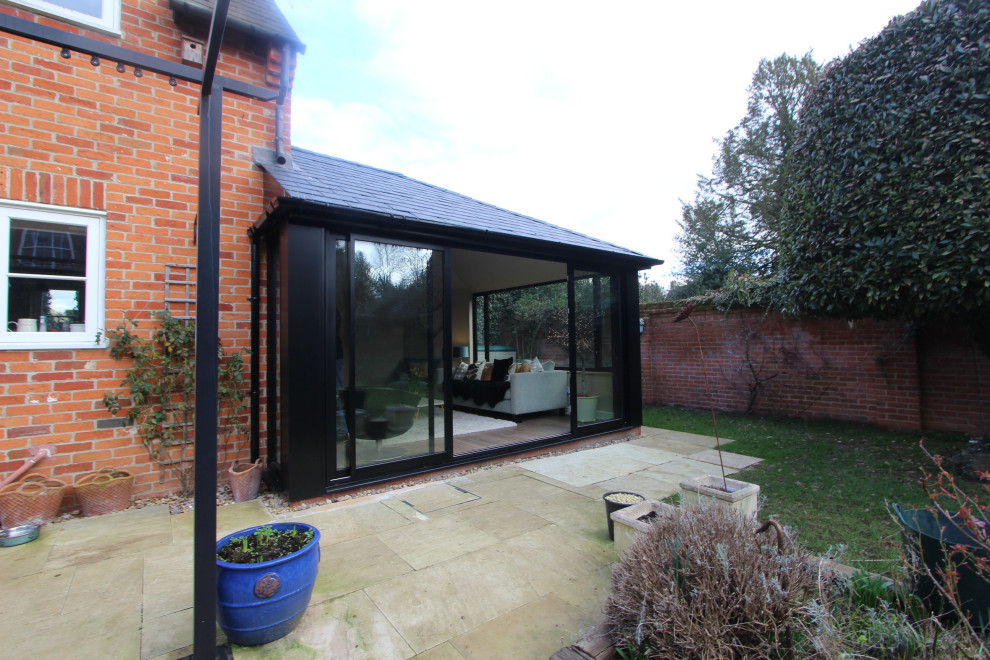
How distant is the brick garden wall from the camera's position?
5.65m

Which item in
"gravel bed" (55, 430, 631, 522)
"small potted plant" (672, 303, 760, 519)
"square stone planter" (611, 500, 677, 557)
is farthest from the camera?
"gravel bed" (55, 430, 631, 522)

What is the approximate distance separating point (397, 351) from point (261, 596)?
2.42m

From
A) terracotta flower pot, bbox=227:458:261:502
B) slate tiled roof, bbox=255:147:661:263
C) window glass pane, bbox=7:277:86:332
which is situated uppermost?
slate tiled roof, bbox=255:147:661:263

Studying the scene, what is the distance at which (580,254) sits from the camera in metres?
5.54

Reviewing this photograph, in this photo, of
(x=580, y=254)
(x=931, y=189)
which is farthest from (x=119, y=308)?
(x=931, y=189)

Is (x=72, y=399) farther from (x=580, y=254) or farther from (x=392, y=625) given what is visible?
(x=580, y=254)

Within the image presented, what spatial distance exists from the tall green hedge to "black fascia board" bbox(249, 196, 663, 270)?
2.27 metres

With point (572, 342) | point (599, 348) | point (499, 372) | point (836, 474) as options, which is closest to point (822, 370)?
point (836, 474)

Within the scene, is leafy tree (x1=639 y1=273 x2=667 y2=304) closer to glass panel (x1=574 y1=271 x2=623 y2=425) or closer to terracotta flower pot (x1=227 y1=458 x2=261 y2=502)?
glass panel (x1=574 y1=271 x2=623 y2=425)

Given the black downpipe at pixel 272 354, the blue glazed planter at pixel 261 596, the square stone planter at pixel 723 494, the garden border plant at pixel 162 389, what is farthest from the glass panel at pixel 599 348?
the blue glazed planter at pixel 261 596

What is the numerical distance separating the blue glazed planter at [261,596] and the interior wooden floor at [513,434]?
273cm

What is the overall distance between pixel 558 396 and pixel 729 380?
9.87ft

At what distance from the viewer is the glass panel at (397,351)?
3.88 meters

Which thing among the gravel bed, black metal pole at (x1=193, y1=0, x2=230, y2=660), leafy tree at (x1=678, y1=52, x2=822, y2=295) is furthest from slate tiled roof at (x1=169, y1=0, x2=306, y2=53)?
leafy tree at (x1=678, y1=52, x2=822, y2=295)
